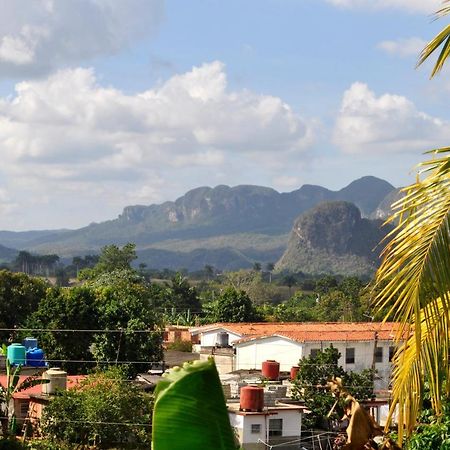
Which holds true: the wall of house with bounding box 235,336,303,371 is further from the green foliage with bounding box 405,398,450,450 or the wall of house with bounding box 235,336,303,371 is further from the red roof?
the green foliage with bounding box 405,398,450,450

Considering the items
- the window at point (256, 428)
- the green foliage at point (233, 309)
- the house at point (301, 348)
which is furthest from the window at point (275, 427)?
the green foliage at point (233, 309)

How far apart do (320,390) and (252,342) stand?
554 inches

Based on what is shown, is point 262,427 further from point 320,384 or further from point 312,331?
point 312,331

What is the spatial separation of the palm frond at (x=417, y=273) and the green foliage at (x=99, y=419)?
2675 cm

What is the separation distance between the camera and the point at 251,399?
99.7ft

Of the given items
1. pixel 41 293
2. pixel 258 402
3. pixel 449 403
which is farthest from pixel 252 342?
pixel 449 403

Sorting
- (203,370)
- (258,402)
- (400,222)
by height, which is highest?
(400,222)

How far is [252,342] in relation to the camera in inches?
1866

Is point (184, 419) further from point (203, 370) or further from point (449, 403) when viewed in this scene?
point (449, 403)

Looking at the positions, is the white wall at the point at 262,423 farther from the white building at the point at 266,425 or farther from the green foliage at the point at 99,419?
the green foliage at the point at 99,419

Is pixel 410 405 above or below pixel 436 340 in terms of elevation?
below

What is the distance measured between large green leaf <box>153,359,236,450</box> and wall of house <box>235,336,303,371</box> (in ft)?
138

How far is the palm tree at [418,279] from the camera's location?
15.0 ft

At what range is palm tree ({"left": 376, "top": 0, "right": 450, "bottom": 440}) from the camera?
15.0 ft
